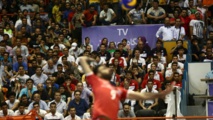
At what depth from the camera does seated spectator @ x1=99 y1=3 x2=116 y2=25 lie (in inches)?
917

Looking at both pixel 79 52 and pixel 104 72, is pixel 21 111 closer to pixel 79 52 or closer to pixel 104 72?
pixel 79 52

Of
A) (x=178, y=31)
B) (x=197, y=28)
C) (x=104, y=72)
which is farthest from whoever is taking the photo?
(x=197, y=28)

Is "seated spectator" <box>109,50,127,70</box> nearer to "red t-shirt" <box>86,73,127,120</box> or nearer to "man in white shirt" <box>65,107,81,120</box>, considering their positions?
"man in white shirt" <box>65,107,81,120</box>

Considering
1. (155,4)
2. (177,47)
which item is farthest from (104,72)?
(155,4)

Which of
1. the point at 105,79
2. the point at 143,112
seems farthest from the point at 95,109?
the point at 143,112

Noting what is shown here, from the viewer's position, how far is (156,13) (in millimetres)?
23047

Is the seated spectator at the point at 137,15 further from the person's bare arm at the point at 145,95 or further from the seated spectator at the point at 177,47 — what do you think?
the person's bare arm at the point at 145,95

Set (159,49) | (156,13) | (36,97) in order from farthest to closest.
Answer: (156,13)
(159,49)
(36,97)

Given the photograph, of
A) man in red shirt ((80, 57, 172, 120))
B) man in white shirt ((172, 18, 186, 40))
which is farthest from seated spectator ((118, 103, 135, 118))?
man in red shirt ((80, 57, 172, 120))

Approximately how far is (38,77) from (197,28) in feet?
16.8

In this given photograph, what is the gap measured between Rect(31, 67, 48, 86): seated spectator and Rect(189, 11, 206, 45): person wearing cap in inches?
186

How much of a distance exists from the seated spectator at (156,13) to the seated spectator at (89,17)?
1765 millimetres

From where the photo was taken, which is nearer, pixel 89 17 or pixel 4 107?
pixel 4 107

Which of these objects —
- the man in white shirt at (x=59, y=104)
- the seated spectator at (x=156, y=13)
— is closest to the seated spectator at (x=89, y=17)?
the seated spectator at (x=156, y=13)
